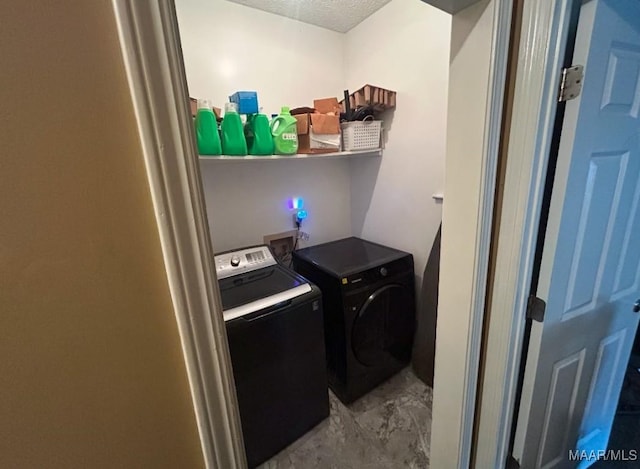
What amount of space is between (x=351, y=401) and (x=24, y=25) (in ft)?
6.65

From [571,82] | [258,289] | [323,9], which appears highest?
[323,9]

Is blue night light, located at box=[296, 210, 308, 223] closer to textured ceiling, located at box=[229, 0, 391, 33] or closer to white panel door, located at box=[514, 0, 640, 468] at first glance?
textured ceiling, located at box=[229, 0, 391, 33]

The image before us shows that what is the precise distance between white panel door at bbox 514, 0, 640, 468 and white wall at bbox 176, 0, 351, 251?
1538 millimetres

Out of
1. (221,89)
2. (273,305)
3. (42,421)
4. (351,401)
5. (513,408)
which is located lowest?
(351,401)

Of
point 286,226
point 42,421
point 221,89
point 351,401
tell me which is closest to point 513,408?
point 351,401

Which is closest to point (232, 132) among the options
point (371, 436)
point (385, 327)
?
point (385, 327)

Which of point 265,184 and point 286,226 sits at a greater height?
point 265,184

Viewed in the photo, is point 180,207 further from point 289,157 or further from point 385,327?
point 385,327

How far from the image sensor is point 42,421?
37cm

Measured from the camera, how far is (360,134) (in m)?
1.80

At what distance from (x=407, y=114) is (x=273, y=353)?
1.64 meters

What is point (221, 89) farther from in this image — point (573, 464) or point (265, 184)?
point (573, 464)

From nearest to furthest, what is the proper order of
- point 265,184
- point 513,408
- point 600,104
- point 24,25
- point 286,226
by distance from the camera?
point 24,25
point 600,104
point 513,408
point 265,184
point 286,226

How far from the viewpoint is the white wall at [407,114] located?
1.57m
